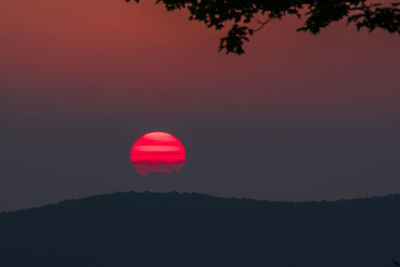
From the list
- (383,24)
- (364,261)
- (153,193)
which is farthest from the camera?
(153,193)

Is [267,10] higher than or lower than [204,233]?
lower

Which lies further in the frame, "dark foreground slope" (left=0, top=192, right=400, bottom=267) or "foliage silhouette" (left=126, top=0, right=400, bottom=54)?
"dark foreground slope" (left=0, top=192, right=400, bottom=267)

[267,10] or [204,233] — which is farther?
[204,233]

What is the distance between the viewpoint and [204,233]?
157250 millimetres

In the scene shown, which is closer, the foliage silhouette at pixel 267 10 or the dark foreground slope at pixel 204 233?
the foliage silhouette at pixel 267 10

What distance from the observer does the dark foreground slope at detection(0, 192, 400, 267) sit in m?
148

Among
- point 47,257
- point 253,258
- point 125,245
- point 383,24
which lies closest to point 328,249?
point 253,258

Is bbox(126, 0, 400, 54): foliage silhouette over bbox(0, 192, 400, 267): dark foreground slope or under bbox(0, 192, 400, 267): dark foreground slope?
under

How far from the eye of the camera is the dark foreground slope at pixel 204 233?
148375 mm

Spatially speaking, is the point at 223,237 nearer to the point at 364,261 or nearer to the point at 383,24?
the point at 364,261

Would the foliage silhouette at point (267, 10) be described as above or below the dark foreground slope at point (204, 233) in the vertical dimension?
below

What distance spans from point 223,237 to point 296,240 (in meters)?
15.1

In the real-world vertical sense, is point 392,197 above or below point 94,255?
above

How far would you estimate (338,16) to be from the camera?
53.6ft
